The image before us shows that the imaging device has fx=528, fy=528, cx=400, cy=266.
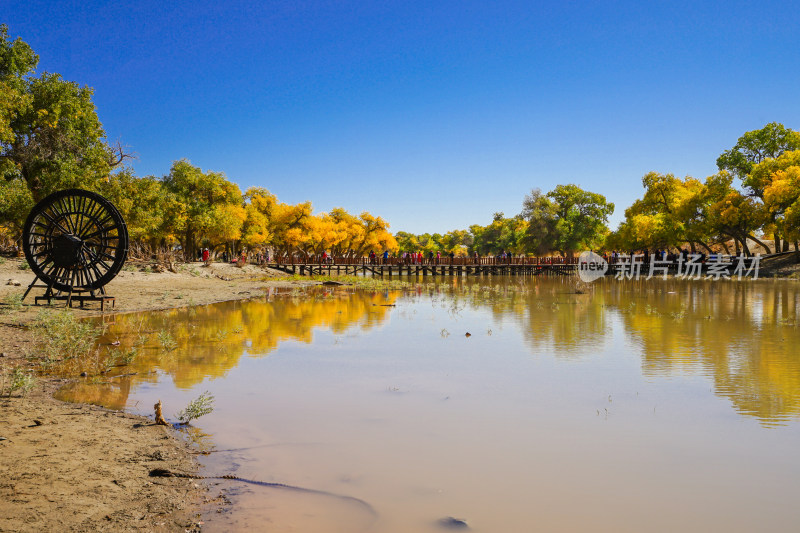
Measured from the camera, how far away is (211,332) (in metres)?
14.6

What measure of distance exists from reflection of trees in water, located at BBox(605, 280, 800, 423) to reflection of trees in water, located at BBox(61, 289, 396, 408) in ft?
27.6

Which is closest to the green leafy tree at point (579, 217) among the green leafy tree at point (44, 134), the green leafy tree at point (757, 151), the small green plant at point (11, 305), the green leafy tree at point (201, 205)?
the green leafy tree at point (757, 151)

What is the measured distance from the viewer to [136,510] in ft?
13.7

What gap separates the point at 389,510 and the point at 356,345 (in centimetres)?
858

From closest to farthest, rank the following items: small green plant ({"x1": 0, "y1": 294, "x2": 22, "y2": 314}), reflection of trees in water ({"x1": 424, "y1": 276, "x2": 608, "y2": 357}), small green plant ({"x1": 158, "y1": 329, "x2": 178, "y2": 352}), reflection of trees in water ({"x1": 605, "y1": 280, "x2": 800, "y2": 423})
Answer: reflection of trees in water ({"x1": 605, "y1": 280, "x2": 800, "y2": 423}), small green plant ({"x1": 158, "y1": 329, "x2": 178, "y2": 352}), reflection of trees in water ({"x1": 424, "y1": 276, "x2": 608, "y2": 357}), small green plant ({"x1": 0, "y1": 294, "x2": 22, "y2": 314})

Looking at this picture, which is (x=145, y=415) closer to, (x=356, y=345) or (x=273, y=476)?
(x=273, y=476)

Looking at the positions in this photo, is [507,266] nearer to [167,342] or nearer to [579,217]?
[579,217]

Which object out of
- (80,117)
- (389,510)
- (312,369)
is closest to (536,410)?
(389,510)

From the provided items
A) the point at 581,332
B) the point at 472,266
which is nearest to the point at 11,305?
the point at 581,332

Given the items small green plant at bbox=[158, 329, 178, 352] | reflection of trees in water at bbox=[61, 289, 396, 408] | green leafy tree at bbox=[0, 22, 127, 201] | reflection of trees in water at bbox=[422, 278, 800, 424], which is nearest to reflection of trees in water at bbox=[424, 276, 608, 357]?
reflection of trees in water at bbox=[422, 278, 800, 424]

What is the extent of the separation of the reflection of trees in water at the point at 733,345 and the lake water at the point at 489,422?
0.06 m

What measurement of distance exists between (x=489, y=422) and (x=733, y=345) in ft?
28.2

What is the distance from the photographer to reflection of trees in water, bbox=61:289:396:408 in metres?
9.01

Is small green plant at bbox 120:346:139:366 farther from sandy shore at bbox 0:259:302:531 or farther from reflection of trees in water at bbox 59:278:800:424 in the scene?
sandy shore at bbox 0:259:302:531
